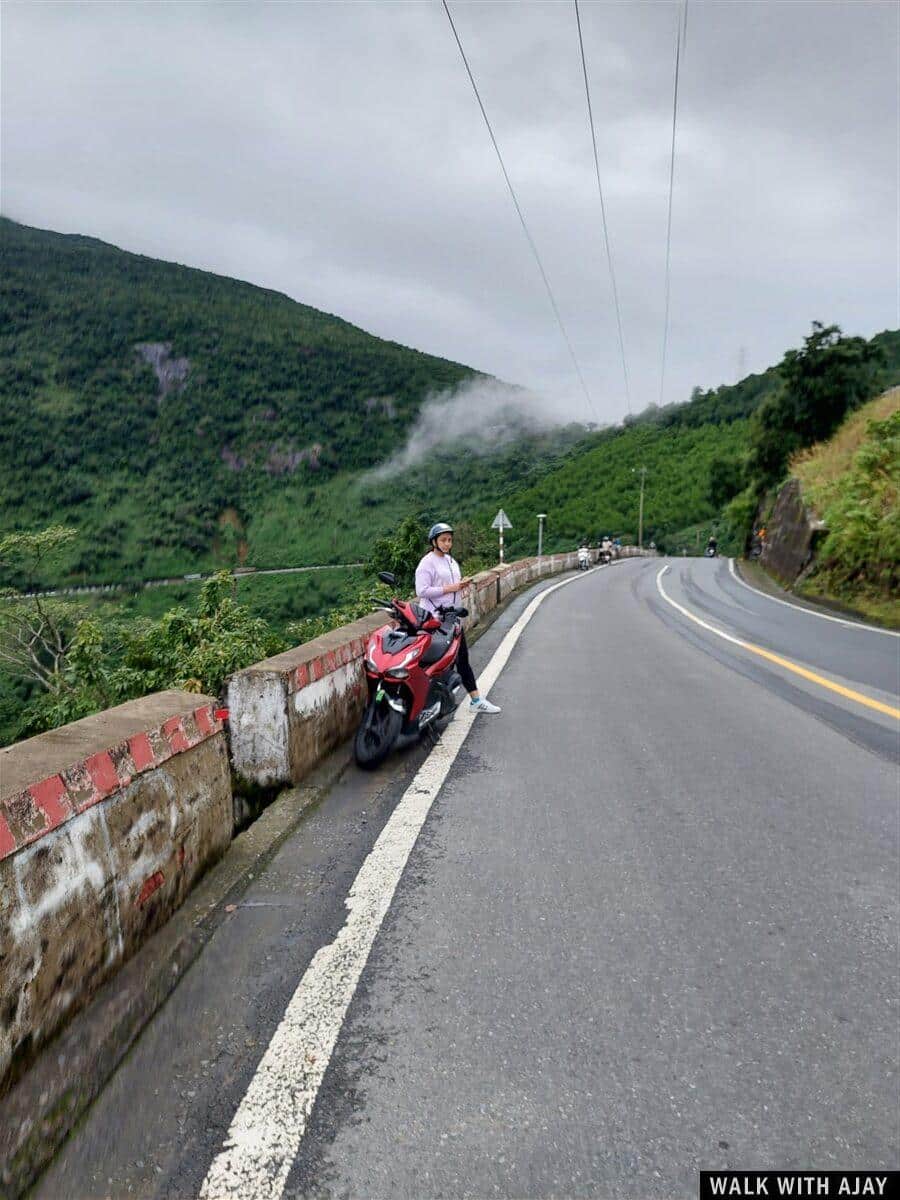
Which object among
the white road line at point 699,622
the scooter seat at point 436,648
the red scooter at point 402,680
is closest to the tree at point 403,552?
the white road line at point 699,622

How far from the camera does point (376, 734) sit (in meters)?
4.56

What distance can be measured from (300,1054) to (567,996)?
86 cm

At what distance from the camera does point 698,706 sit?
6.52m

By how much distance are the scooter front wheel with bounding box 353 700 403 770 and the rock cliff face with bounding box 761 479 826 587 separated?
2006 cm

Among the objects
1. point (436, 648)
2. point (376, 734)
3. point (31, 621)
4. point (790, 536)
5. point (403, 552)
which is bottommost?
point (31, 621)

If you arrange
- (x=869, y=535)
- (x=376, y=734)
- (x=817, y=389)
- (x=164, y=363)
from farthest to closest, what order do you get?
(x=164, y=363) → (x=817, y=389) → (x=869, y=535) → (x=376, y=734)

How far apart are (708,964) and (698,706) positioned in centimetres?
429

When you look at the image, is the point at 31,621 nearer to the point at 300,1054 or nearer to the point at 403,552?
the point at 300,1054

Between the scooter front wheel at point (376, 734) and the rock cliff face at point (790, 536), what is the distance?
20060mm

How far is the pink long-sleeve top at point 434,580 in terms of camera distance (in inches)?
235

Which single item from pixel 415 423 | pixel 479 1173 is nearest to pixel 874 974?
pixel 479 1173

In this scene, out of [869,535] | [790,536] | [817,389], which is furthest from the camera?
[817,389]

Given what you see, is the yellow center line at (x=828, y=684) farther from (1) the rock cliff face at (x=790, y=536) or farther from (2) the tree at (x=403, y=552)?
(2) the tree at (x=403, y=552)

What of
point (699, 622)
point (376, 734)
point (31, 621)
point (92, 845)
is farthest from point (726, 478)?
point (92, 845)
